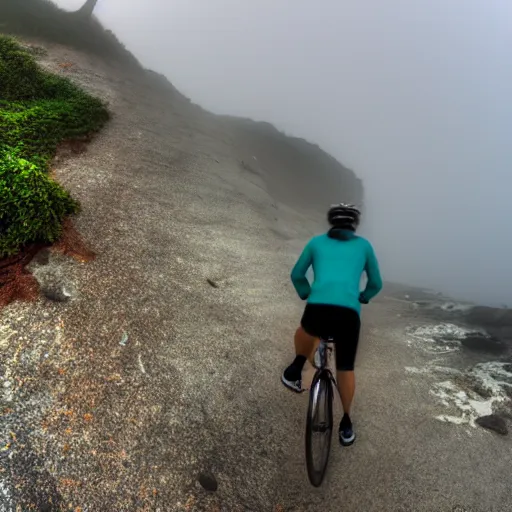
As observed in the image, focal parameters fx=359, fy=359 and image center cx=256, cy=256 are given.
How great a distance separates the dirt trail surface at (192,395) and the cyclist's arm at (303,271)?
254 cm

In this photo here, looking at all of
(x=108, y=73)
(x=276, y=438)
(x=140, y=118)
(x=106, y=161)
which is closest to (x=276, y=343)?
(x=276, y=438)

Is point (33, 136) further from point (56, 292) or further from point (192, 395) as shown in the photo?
point (192, 395)

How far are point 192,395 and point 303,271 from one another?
2.93m

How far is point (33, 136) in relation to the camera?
34.5 ft

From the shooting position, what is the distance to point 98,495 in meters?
4.38

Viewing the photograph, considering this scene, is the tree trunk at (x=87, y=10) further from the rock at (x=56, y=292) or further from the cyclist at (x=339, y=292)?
the cyclist at (x=339, y=292)

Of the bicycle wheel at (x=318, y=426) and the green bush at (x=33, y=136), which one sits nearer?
the bicycle wheel at (x=318, y=426)

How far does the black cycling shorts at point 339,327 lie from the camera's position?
443 centimetres

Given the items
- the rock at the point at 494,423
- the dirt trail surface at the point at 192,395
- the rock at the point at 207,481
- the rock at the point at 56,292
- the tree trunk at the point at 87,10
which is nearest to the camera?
the dirt trail surface at the point at 192,395

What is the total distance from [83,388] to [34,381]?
67 cm

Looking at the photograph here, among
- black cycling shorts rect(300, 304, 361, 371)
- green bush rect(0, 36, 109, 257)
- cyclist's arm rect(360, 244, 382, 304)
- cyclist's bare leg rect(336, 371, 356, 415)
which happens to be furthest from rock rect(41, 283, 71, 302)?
cyclist's arm rect(360, 244, 382, 304)

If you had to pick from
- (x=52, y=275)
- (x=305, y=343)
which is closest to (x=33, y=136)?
(x=52, y=275)

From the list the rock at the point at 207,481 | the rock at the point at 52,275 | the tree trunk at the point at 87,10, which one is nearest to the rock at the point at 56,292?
the rock at the point at 52,275

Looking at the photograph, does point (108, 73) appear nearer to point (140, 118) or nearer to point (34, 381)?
point (140, 118)
